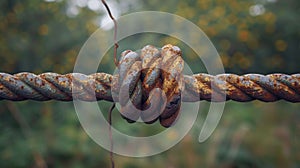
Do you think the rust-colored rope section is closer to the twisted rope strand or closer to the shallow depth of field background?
the twisted rope strand

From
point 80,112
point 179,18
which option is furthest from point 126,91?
point 179,18

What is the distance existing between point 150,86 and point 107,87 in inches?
3.2

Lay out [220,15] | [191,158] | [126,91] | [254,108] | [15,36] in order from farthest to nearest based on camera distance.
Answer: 1. [220,15]
2. [254,108]
3. [15,36]
4. [191,158]
5. [126,91]

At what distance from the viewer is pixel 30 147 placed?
3754mm

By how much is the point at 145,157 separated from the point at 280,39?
13.3 feet

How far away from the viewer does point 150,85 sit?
81cm

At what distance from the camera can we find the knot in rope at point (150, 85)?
799 mm

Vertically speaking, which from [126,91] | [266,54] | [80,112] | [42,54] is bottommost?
[126,91]

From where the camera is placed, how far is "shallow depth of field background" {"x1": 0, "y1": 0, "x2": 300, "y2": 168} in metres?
3.68

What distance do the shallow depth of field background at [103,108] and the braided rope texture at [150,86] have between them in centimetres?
257

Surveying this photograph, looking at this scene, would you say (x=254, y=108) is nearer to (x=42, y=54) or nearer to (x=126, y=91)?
(x=42, y=54)

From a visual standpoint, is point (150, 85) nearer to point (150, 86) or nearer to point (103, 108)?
point (150, 86)

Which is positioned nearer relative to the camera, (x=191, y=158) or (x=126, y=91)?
(x=126, y=91)

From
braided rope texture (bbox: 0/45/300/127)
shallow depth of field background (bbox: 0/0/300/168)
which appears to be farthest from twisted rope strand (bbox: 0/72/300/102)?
shallow depth of field background (bbox: 0/0/300/168)
